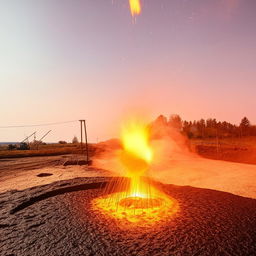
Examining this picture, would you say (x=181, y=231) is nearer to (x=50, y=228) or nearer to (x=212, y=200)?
(x=212, y=200)

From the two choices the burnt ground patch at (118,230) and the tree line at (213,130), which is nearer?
the burnt ground patch at (118,230)

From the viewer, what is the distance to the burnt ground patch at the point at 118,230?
3945 mm

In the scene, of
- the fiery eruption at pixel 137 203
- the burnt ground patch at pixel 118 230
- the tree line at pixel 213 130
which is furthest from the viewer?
the tree line at pixel 213 130

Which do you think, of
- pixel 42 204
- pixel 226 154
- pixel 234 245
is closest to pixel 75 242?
pixel 42 204

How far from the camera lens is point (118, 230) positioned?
15.5 feet

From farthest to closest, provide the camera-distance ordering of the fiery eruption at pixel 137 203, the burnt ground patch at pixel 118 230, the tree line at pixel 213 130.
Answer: the tree line at pixel 213 130, the fiery eruption at pixel 137 203, the burnt ground patch at pixel 118 230

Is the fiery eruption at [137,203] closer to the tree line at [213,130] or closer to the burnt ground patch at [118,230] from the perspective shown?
the burnt ground patch at [118,230]

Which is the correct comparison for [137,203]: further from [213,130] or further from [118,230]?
[213,130]

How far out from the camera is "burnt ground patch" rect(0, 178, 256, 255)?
395cm

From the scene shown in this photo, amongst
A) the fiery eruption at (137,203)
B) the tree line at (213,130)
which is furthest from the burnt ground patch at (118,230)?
the tree line at (213,130)

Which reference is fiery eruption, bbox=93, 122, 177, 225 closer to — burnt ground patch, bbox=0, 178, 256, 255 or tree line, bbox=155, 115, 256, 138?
burnt ground patch, bbox=0, 178, 256, 255

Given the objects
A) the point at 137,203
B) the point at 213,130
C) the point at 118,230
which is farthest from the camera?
the point at 213,130

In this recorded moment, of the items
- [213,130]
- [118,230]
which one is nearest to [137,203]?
[118,230]

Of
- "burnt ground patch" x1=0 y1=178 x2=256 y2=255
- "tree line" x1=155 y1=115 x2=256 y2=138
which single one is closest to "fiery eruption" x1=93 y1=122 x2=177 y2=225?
"burnt ground patch" x1=0 y1=178 x2=256 y2=255
